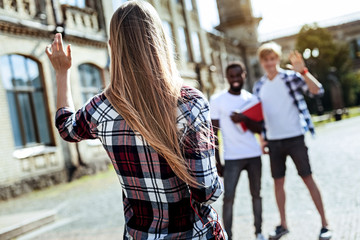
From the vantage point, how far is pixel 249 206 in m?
6.12

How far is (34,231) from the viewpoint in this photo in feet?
20.6

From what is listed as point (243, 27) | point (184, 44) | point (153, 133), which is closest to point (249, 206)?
point (153, 133)

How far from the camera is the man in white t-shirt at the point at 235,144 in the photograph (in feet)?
13.5

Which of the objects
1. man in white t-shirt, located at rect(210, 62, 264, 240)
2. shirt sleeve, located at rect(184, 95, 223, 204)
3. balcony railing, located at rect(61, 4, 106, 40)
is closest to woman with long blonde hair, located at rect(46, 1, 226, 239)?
shirt sleeve, located at rect(184, 95, 223, 204)

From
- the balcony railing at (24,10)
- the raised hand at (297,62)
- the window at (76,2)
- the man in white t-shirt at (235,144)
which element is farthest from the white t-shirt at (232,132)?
the window at (76,2)

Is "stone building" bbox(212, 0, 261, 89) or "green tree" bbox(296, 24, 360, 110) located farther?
"stone building" bbox(212, 0, 261, 89)

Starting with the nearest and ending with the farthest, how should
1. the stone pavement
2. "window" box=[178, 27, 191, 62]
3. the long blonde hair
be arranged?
the long blonde hair < the stone pavement < "window" box=[178, 27, 191, 62]

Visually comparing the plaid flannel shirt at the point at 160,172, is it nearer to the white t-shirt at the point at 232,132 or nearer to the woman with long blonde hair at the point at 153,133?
the woman with long blonde hair at the point at 153,133

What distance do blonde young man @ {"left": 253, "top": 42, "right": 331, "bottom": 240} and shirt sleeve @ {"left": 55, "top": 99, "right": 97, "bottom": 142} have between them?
10.2 feet

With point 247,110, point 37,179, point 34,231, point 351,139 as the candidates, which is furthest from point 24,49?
point 351,139

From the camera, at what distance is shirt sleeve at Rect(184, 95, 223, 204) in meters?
1.50

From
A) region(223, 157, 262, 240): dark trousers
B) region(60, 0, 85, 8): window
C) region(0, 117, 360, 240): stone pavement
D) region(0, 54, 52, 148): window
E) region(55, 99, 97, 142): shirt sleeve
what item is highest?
region(60, 0, 85, 8): window


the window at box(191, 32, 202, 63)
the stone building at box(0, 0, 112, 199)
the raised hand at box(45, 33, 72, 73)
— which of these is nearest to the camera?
the raised hand at box(45, 33, 72, 73)

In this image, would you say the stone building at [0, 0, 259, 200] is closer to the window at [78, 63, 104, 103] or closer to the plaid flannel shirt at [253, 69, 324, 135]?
the window at [78, 63, 104, 103]
